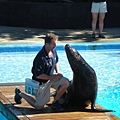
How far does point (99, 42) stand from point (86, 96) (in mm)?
6326

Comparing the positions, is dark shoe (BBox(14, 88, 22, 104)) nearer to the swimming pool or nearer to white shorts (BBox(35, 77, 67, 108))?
white shorts (BBox(35, 77, 67, 108))

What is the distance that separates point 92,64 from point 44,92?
15.8ft

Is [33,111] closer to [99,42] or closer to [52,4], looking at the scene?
[99,42]

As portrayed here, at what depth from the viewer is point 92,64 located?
10.8m

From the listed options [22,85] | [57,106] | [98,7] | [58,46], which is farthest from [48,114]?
[98,7]

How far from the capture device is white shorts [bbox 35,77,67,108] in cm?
604

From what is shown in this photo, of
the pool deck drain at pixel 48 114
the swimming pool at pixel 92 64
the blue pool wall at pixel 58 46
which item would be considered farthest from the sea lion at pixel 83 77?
the blue pool wall at pixel 58 46

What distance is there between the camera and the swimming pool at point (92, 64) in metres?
8.51

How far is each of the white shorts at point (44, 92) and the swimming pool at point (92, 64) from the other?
65.0 inches

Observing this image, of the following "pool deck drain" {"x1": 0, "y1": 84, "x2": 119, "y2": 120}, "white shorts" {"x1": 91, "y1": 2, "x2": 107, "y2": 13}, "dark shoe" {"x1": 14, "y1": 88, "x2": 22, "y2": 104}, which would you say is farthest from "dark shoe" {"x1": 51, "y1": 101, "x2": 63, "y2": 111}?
"white shorts" {"x1": 91, "y1": 2, "x2": 107, "y2": 13}

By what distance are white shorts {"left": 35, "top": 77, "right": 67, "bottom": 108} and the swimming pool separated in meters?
1.65

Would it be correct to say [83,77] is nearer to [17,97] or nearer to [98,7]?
[17,97]

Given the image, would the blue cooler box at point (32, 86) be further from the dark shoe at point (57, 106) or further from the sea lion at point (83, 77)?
the sea lion at point (83, 77)

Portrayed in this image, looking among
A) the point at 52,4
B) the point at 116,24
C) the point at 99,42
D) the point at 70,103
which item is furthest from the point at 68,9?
the point at 70,103
